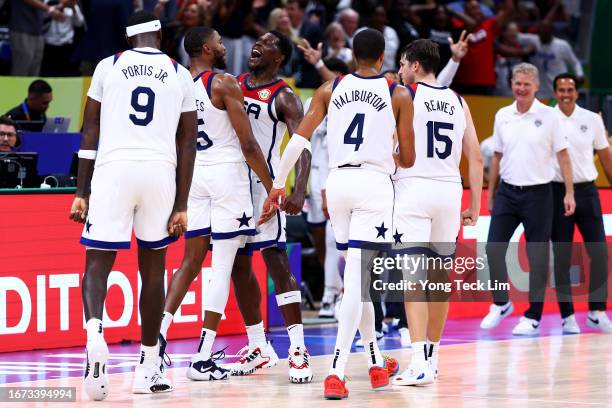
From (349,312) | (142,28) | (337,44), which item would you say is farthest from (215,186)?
(337,44)

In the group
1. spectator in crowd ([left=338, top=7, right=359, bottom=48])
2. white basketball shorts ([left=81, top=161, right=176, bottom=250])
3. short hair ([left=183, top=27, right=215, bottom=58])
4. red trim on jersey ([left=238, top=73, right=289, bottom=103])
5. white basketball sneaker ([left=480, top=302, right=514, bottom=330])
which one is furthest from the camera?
spectator in crowd ([left=338, top=7, right=359, bottom=48])

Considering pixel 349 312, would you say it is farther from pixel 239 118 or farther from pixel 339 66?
pixel 339 66

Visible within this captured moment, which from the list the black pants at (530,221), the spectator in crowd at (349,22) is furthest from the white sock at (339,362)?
the spectator in crowd at (349,22)

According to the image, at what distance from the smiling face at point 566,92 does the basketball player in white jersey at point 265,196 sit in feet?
13.9

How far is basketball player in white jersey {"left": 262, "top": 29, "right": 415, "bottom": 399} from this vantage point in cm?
764

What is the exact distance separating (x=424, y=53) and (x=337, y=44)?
828 cm

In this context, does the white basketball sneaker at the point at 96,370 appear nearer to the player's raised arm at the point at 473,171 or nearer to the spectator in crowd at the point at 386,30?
the player's raised arm at the point at 473,171

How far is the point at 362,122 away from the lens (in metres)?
7.68

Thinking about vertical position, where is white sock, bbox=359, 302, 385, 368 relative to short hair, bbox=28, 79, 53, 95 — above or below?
below

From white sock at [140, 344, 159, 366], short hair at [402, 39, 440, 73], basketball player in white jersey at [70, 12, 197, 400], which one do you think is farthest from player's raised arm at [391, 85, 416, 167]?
white sock at [140, 344, 159, 366]

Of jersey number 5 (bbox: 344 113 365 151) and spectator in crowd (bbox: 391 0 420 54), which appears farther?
spectator in crowd (bbox: 391 0 420 54)

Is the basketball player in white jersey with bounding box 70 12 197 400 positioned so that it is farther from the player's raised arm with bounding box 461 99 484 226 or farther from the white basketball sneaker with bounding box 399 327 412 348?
the white basketball sneaker with bounding box 399 327 412 348

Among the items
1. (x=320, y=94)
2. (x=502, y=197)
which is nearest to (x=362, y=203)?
(x=320, y=94)

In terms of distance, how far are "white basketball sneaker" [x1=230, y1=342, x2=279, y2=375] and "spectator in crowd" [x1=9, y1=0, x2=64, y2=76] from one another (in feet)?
22.5
